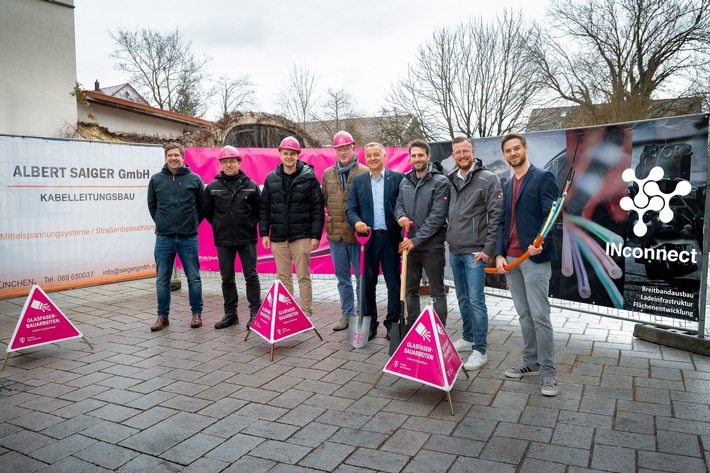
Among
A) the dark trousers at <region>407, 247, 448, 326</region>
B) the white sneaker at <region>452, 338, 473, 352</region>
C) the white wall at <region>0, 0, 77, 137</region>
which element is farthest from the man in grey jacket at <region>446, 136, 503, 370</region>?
the white wall at <region>0, 0, 77, 137</region>

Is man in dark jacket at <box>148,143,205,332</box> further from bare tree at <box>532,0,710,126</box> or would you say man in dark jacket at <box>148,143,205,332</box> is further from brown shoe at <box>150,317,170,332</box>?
bare tree at <box>532,0,710,126</box>

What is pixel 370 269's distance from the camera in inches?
222

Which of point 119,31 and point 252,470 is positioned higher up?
point 119,31

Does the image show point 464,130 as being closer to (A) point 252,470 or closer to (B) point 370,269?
(B) point 370,269

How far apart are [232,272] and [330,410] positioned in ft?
9.91

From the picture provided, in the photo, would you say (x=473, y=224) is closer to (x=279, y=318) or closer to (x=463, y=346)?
(x=463, y=346)

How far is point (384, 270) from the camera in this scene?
563 centimetres

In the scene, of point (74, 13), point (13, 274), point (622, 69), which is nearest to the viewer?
point (13, 274)

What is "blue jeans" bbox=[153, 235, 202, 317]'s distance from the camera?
6.19 metres

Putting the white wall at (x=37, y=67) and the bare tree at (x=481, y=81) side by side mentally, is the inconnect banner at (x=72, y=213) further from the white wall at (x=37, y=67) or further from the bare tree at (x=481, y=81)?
the bare tree at (x=481, y=81)

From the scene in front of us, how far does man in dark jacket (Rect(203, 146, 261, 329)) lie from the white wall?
8.96 meters

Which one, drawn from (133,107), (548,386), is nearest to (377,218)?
(548,386)

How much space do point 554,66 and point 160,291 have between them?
84.1ft

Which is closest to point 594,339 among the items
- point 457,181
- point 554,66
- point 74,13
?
point 457,181
